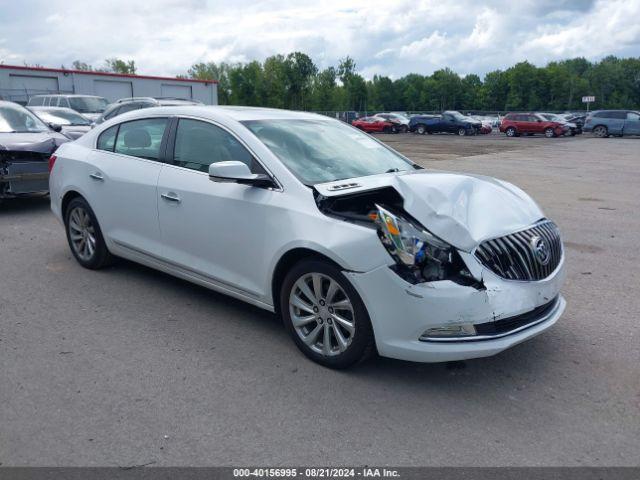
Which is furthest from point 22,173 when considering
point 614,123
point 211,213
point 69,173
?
point 614,123

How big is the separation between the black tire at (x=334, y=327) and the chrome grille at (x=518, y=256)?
0.78 m

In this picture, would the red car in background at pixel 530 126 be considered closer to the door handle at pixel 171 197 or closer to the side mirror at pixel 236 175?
the door handle at pixel 171 197

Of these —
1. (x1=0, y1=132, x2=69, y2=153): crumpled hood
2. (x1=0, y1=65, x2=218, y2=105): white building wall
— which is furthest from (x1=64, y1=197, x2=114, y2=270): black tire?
(x1=0, y1=65, x2=218, y2=105): white building wall

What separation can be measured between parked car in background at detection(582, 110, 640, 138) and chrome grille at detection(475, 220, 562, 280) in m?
36.6

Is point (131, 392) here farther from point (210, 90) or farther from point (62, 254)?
point (210, 90)

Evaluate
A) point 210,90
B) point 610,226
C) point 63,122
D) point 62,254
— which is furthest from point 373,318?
point 210,90

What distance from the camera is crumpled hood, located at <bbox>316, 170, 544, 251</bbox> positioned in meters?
3.54

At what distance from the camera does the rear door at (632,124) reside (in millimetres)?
35472

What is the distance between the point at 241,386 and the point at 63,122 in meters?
12.8

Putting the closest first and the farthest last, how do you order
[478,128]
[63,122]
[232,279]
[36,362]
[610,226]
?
[36,362] < [232,279] < [610,226] < [63,122] < [478,128]

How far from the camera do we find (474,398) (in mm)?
3471

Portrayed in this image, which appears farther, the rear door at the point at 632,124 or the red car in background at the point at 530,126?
the red car in background at the point at 530,126

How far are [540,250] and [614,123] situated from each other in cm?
3701

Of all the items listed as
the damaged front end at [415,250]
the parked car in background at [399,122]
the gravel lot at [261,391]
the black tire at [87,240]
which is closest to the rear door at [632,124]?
the parked car in background at [399,122]
